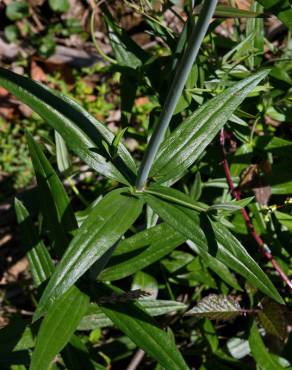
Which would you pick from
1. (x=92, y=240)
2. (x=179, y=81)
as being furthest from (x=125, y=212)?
(x=179, y=81)

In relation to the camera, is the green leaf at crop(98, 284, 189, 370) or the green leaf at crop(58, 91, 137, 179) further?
the green leaf at crop(98, 284, 189, 370)

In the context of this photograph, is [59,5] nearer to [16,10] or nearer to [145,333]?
[16,10]

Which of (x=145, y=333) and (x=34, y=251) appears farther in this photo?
(x=34, y=251)

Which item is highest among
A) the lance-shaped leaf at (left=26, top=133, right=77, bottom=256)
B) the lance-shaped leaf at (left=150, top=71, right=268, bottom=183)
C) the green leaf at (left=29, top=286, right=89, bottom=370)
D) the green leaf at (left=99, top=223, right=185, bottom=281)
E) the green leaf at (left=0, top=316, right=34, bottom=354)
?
the lance-shaped leaf at (left=150, top=71, right=268, bottom=183)

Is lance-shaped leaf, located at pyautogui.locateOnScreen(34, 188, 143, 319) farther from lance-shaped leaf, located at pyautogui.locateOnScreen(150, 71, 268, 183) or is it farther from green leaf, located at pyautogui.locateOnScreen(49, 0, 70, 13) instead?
green leaf, located at pyautogui.locateOnScreen(49, 0, 70, 13)

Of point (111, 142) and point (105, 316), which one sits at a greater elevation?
point (111, 142)

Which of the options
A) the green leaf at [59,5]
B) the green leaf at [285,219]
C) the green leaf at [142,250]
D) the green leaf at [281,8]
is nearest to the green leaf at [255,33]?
the green leaf at [281,8]

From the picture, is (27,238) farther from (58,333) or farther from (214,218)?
(214,218)

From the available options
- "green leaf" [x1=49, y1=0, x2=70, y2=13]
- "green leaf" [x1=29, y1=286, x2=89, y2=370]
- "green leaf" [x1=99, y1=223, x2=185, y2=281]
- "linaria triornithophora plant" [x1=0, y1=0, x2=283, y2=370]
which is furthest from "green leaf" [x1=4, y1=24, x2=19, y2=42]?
"green leaf" [x1=29, y1=286, x2=89, y2=370]
